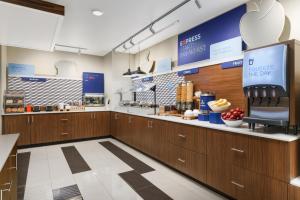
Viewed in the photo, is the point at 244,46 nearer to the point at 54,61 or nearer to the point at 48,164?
the point at 48,164

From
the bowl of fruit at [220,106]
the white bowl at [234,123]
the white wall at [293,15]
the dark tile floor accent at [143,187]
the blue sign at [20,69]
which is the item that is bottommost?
the dark tile floor accent at [143,187]

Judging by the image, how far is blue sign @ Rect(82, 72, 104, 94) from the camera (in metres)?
5.92

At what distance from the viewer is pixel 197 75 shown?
3.54 m

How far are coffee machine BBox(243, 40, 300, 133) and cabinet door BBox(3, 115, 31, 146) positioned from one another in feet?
16.1

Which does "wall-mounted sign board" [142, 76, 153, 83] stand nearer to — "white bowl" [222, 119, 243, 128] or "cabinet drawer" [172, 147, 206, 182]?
"cabinet drawer" [172, 147, 206, 182]

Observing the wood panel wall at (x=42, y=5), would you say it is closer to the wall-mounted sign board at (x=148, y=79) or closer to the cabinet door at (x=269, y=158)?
the wall-mounted sign board at (x=148, y=79)

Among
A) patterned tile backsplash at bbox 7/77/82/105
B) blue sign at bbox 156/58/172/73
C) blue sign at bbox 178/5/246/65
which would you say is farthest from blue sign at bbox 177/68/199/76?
patterned tile backsplash at bbox 7/77/82/105

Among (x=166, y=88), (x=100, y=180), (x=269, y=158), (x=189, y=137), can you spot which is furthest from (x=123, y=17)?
(x=269, y=158)

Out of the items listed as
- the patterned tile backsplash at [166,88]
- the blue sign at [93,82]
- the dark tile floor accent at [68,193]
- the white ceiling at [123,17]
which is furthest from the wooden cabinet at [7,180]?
the blue sign at [93,82]

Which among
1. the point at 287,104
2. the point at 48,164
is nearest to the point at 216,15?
the point at 287,104

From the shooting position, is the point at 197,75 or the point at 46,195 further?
the point at 197,75

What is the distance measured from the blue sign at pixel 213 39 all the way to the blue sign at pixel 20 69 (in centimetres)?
406

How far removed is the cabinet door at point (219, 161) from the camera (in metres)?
2.16

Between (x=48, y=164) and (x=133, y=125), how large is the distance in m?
1.89
